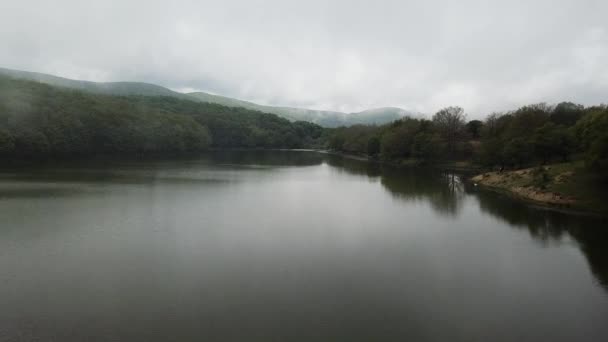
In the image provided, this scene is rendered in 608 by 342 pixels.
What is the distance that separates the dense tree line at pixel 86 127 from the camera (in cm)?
5391

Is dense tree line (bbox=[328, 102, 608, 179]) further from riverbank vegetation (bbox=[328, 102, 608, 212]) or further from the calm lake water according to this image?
the calm lake water

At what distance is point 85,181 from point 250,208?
18.2 meters

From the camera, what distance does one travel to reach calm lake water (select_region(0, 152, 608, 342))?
10.2 metres

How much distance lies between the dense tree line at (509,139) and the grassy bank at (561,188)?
1681 mm

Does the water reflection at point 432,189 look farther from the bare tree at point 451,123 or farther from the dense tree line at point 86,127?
the dense tree line at point 86,127

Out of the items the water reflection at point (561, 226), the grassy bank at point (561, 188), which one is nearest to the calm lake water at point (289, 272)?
the water reflection at point (561, 226)

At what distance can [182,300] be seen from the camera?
37.1 feet

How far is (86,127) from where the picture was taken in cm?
6850

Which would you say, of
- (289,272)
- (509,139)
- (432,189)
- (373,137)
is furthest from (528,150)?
(373,137)

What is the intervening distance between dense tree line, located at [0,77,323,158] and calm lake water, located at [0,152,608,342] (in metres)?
33.5

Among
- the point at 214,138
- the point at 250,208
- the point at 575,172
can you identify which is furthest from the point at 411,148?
the point at 214,138

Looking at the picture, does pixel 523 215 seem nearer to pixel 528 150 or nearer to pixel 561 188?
pixel 561 188

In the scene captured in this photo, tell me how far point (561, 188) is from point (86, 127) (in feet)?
234

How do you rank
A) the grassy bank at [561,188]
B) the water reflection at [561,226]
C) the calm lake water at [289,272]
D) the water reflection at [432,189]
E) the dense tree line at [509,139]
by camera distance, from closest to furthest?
the calm lake water at [289,272]
the water reflection at [561,226]
the grassy bank at [561,188]
the water reflection at [432,189]
the dense tree line at [509,139]
